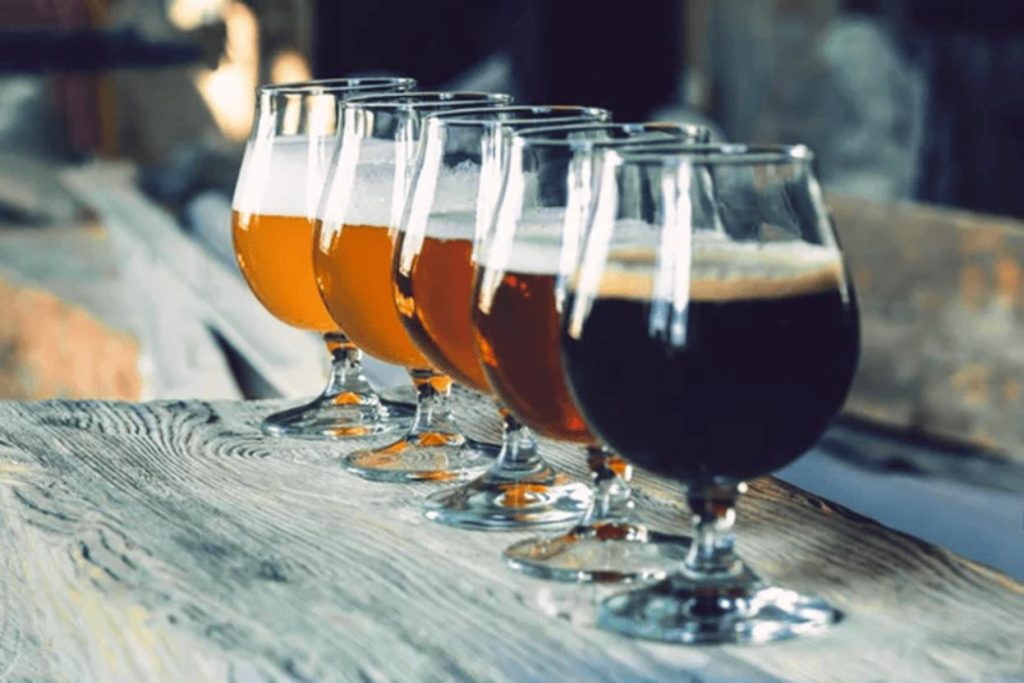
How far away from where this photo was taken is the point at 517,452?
0.94 m

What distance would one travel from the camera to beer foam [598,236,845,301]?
0.71m

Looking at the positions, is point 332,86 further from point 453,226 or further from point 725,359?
point 725,359

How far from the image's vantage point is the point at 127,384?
3441mm

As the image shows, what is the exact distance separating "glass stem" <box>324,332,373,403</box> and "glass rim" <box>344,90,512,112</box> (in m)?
0.17

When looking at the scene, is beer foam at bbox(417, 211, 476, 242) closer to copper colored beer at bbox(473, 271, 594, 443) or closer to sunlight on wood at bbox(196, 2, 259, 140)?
copper colored beer at bbox(473, 271, 594, 443)

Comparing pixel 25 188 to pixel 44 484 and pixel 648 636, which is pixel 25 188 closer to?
pixel 44 484

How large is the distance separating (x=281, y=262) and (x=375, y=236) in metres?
0.12

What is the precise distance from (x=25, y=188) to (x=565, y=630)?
4547 mm

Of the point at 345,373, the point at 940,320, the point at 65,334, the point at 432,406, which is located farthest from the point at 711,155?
the point at 65,334

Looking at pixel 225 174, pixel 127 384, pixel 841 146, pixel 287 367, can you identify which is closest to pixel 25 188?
pixel 225 174

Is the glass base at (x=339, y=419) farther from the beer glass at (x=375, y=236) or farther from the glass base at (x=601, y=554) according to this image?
the glass base at (x=601, y=554)

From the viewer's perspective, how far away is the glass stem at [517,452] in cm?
94

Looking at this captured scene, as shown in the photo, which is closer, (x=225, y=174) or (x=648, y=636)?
(x=648, y=636)

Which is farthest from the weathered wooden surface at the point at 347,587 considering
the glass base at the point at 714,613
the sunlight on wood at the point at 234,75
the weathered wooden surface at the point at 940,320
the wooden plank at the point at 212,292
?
the sunlight on wood at the point at 234,75
